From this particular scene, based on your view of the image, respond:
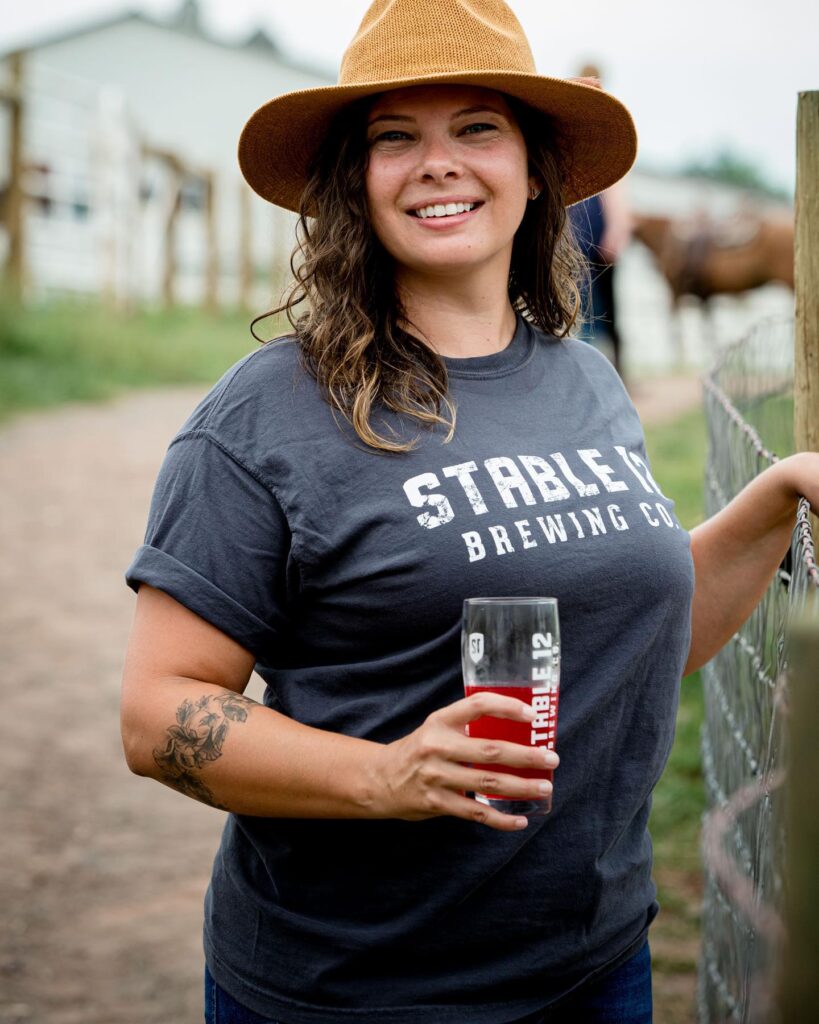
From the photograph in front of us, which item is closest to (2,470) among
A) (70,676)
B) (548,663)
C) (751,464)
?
(70,676)

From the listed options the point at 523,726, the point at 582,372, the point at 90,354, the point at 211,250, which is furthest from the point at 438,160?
the point at 211,250

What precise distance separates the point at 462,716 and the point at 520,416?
620 millimetres

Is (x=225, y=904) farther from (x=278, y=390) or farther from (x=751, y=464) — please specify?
(x=751, y=464)

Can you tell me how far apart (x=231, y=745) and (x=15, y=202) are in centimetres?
1133

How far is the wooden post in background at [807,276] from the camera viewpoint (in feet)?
6.61

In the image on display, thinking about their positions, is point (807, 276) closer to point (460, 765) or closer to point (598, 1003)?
point (460, 765)

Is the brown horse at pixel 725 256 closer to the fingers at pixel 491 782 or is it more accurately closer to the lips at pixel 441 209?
the lips at pixel 441 209

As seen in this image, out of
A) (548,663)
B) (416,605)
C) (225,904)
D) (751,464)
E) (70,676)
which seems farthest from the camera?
(70,676)

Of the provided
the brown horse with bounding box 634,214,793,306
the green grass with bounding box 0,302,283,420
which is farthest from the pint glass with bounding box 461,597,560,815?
the brown horse with bounding box 634,214,793,306

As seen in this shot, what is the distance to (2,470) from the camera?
8500 millimetres

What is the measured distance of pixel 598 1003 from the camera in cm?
187

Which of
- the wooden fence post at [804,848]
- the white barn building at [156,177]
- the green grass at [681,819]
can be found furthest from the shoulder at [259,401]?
the white barn building at [156,177]

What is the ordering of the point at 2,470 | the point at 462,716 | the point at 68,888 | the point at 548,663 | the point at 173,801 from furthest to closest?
1. the point at 2,470
2. the point at 173,801
3. the point at 68,888
4. the point at 548,663
5. the point at 462,716

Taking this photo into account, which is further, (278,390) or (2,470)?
(2,470)
